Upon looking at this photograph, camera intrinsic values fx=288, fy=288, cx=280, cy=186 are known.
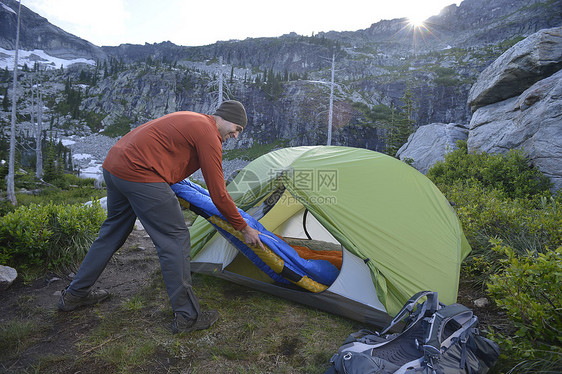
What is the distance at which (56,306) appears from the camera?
3031 mm

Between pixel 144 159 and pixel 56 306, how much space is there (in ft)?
6.59

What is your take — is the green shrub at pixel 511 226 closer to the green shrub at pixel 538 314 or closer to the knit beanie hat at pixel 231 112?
the green shrub at pixel 538 314

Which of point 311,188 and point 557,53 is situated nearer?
point 311,188

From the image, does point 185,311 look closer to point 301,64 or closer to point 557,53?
point 557,53

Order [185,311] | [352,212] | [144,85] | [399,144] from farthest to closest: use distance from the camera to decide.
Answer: [144,85]
[399,144]
[352,212]
[185,311]

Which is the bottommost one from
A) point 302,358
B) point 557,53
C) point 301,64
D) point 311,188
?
point 302,358

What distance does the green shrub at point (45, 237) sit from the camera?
3.66m

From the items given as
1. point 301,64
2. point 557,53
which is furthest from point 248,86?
point 557,53

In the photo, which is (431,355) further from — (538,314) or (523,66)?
(523,66)

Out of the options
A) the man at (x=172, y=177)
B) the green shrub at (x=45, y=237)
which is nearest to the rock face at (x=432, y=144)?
the man at (x=172, y=177)

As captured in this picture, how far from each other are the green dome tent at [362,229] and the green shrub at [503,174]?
12.5ft

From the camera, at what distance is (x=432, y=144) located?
461 inches

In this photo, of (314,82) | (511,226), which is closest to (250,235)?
(511,226)

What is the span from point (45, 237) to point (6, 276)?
1.90 ft
